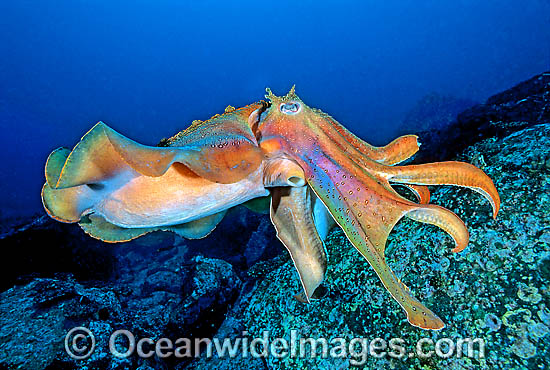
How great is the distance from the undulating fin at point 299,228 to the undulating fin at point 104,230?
0.99 metres

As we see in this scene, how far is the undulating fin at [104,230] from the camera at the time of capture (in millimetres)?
1986

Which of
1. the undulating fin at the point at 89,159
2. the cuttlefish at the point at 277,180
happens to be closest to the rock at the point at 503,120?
the cuttlefish at the point at 277,180

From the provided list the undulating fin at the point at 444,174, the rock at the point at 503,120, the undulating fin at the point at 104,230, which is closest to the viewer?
the undulating fin at the point at 444,174

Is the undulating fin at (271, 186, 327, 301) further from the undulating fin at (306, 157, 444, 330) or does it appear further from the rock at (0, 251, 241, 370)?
the rock at (0, 251, 241, 370)

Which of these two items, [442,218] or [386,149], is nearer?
[442,218]

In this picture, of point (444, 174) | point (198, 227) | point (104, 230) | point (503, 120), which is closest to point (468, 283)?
point (444, 174)

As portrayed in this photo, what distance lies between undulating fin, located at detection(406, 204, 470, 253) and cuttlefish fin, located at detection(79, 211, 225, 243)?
1568 millimetres

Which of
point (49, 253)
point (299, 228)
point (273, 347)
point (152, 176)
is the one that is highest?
point (49, 253)

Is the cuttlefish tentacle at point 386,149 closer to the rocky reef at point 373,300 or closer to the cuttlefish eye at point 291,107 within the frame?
the cuttlefish eye at point 291,107

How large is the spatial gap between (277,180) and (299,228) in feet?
1.61

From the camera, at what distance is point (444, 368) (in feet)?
6.32

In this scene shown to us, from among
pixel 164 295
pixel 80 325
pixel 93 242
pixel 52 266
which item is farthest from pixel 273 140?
pixel 93 242

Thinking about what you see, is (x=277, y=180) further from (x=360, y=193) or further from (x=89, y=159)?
(x=89, y=159)

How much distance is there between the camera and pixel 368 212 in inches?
60.5
